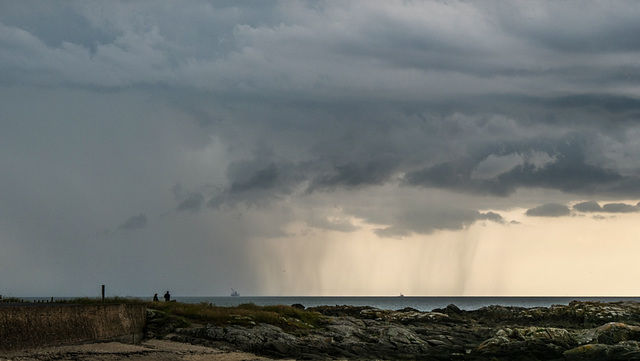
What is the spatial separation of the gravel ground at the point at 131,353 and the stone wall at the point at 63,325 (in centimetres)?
51

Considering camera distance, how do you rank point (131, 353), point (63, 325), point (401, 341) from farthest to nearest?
point (401, 341)
point (131, 353)
point (63, 325)

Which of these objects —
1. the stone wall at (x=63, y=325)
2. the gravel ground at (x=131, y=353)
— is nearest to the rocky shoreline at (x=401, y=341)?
the gravel ground at (x=131, y=353)

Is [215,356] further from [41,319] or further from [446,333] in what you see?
[446,333]

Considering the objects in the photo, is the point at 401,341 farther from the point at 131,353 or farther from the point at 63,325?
the point at 63,325

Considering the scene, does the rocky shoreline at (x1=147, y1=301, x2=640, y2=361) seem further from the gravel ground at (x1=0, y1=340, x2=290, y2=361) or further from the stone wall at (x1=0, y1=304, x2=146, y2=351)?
the stone wall at (x1=0, y1=304, x2=146, y2=351)

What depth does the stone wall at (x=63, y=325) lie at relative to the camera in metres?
26.1

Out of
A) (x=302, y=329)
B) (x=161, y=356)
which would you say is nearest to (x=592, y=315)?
(x=302, y=329)

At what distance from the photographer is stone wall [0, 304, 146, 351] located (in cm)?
2608

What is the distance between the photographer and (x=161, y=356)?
31.4 meters

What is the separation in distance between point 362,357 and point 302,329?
7677mm

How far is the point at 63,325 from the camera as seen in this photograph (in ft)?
96.0

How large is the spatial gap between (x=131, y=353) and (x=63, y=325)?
341 cm

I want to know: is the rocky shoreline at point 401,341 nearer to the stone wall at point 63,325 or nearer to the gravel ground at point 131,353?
the gravel ground at point 131,353

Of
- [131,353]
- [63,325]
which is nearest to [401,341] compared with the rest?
[131,353]
